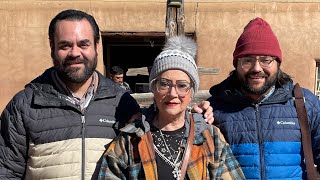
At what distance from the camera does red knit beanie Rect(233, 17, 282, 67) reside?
3.07 meters

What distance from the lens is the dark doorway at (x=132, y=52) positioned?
29.3ft

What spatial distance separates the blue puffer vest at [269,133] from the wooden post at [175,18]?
117 inches

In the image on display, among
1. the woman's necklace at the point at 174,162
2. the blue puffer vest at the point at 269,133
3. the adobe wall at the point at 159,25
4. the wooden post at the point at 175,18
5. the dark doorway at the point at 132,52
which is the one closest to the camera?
the woman's necklace at the point at 174,162

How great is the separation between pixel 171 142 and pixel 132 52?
684cm

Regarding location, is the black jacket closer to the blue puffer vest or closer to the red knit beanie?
the blue puffer vest

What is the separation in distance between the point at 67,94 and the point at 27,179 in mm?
524

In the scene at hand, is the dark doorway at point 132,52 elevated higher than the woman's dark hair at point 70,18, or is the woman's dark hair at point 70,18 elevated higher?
the woman's dark hair at point 70,18

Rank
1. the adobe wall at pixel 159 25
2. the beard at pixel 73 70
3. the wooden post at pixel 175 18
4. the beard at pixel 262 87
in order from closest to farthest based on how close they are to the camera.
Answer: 1. the beard at pixel 73 70
2. the beard at pixel 262 87
3. the wooden post at pixel 175 18
4. the adobe wall at pixel 159 25

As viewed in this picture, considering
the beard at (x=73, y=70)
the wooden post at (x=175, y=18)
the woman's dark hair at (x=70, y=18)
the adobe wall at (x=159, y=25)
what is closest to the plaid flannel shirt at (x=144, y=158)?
the beard at (x=73, y=70)

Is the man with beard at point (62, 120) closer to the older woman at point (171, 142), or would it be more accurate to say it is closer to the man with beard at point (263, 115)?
the older woman at point (171, 142)

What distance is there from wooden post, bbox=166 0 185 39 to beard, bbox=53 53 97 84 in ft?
10.6

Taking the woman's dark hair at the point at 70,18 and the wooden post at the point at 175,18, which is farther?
the wooden post at the point at 175,18

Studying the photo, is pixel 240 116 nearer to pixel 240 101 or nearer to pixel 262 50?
pixel 240 101

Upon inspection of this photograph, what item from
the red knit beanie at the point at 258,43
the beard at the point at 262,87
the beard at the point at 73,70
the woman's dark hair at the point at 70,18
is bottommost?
the beard at the point at 262,87
